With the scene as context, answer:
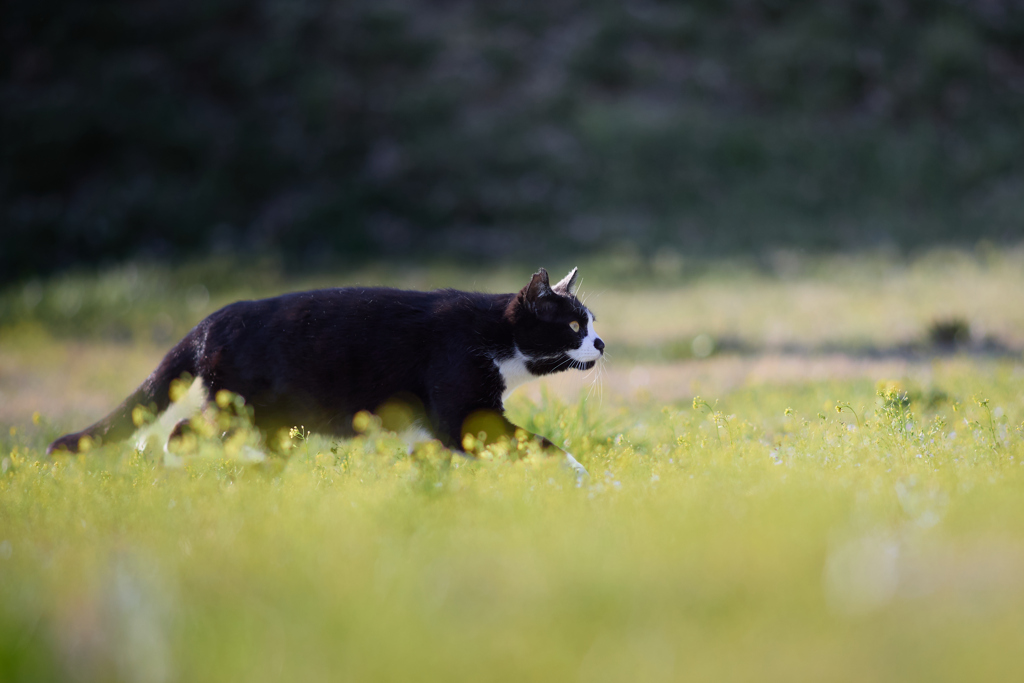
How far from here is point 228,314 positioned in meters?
4.88

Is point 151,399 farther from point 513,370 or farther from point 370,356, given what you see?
point 513,370

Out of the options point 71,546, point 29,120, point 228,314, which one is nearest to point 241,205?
point 29,120

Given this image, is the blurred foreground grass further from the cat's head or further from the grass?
the cat's head

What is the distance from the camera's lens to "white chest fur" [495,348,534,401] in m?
4.83

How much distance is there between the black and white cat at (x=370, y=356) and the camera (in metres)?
4.63

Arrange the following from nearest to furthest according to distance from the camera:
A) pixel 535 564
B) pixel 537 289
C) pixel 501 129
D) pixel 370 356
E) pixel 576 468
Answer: pixel 535 564 < pixel 576 468 < pixel 370 356 < pixel 537 289 < pixel 501 129

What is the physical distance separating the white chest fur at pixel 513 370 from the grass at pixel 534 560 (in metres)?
0.43

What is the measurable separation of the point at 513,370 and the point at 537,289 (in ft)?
1.67

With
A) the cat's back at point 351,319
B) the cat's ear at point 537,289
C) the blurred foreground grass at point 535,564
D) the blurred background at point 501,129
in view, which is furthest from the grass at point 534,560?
the blurred background at point 501,129

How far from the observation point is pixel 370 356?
465 cm

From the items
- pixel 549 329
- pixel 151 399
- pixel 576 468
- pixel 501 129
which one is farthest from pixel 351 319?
pixel 501 129

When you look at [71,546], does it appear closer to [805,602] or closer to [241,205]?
[805,602]

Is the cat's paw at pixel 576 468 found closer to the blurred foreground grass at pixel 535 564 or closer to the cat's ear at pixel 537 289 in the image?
the blurred foreground grass at pixel 535 564

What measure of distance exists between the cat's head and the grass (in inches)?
17.1
